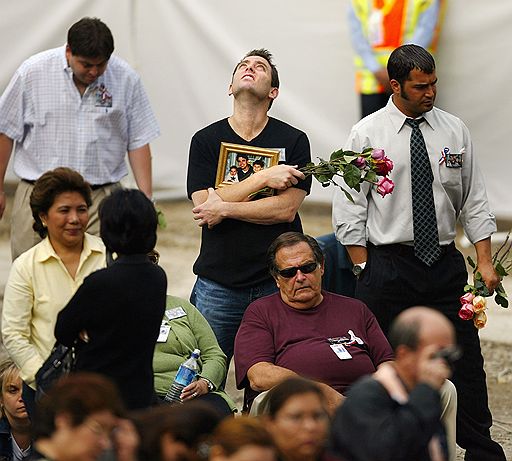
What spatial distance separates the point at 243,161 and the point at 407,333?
230 cm

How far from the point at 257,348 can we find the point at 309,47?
4945 millimetres

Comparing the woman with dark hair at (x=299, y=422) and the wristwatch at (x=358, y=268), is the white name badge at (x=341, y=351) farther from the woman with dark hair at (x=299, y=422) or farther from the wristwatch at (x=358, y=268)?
the woman with dark hair at (x=299, y=422)

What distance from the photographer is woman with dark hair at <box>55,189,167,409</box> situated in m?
4.47

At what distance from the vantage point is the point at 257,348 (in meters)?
5.65

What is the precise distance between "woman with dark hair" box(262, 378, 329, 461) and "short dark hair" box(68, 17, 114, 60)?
2973 mm

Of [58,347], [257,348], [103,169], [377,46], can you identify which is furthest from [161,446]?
[377,46]

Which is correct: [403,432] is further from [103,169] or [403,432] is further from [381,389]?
[103,169]

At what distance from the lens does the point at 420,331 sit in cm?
383

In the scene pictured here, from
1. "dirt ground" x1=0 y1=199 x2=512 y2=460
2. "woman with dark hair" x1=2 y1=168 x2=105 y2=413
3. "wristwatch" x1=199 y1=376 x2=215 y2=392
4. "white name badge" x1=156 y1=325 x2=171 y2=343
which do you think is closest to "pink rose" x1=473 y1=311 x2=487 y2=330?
"dirt ground" x1=0 y1=199 x2=512 y2=460

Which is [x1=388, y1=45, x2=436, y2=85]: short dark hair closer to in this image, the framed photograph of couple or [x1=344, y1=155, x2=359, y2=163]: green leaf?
[x1=344, y1=155, x2=359, y2=163]: green leaf

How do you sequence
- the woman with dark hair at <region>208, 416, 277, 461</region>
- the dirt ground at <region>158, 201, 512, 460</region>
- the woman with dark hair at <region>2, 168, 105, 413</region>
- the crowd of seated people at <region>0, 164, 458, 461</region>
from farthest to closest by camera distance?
the dirt ground at <region>158, 201, 512, 460</region> < the woman with dark hair at <region>2, 168, 105, 413</region> < the crowd of seated people at <region>0, 164, 458, 461</region> < the woman with dark hair at <region>208, 416, 277, 461</region>

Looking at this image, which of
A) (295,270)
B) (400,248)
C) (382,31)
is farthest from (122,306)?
(382,31)

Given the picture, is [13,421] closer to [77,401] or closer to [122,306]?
[122,306]

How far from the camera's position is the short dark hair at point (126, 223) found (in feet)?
14.9
